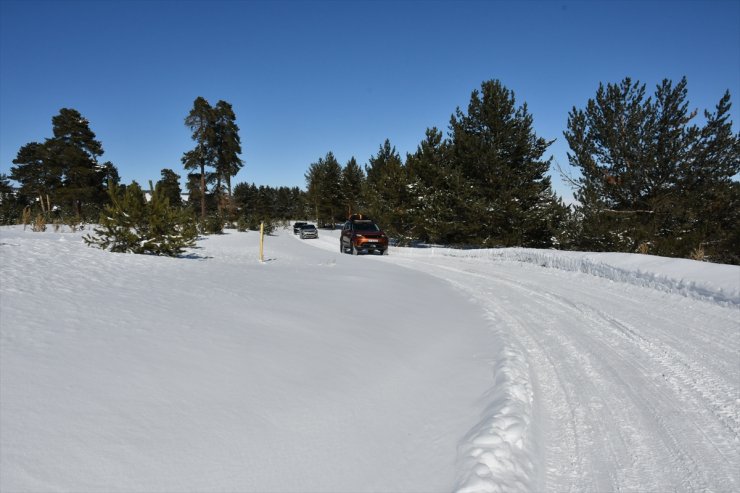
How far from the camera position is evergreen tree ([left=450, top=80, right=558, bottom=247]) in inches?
814

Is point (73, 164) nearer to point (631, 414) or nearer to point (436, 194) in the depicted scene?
point (436, 194)

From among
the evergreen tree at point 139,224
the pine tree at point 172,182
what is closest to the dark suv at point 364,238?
the evergreen tree at point 139,224

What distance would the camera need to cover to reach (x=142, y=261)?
909 cm

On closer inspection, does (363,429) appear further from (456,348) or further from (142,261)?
(142,261)

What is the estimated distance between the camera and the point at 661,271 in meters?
10.1

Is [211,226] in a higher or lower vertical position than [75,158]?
lower

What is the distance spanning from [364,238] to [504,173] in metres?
8.55

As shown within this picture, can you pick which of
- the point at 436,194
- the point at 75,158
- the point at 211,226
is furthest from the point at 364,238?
the point at 75,158

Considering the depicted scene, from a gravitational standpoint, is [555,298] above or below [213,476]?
above

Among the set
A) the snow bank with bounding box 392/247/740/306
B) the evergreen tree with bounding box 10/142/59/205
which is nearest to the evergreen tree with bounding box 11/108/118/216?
the evergreen tree with bounding box 10/142/59/205

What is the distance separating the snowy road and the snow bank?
885 mm

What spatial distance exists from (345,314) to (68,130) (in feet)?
135

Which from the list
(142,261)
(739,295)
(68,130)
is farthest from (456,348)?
(68,130)

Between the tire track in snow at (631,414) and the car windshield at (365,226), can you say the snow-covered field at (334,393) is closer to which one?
the tire track in snow at (631,414)
